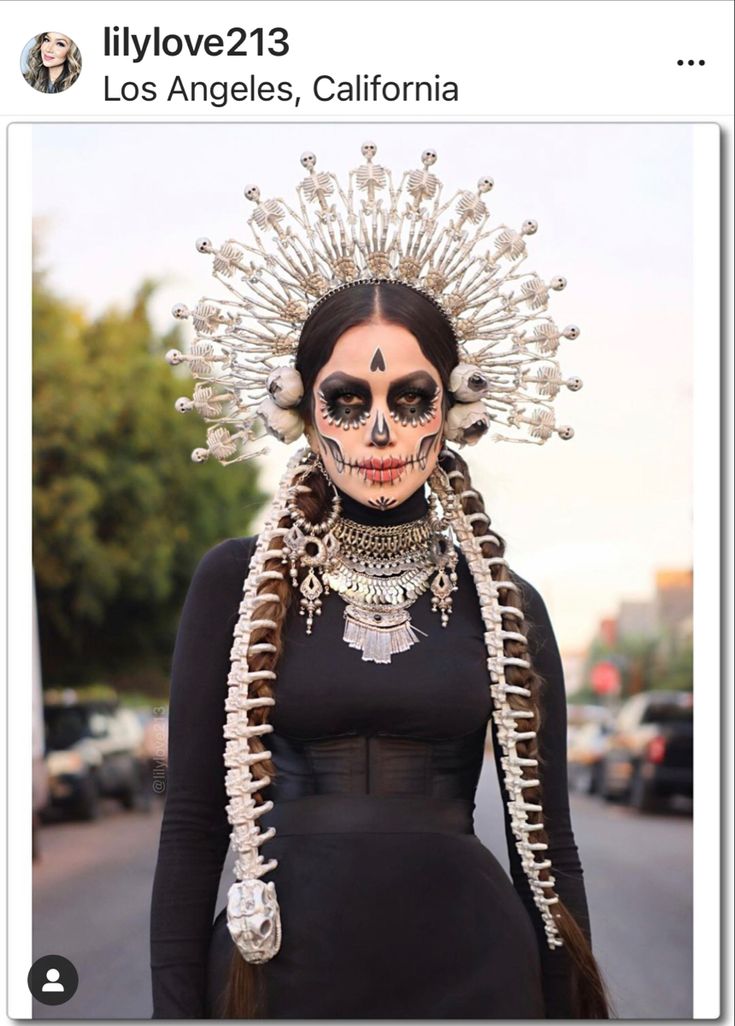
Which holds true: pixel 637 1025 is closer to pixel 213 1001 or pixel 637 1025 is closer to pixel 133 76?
pixel 213 1001

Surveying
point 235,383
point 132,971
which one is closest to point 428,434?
point 235,383

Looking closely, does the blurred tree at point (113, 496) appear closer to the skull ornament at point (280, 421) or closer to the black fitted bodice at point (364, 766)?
the skull ornament at point (280, 421)

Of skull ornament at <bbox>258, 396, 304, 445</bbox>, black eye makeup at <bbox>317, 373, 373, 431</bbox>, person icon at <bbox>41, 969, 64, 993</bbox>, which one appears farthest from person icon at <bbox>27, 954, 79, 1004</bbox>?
black eye makeup at <bbox>317, 373, 373, 431</bbox>

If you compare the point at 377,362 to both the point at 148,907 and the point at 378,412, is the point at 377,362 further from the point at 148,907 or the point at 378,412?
the point at 148,907

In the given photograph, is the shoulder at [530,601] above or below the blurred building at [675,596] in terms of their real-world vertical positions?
above

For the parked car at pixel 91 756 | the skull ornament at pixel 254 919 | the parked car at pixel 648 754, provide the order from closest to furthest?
the skull ornament at pixel 254 919
the parked car at pixel 91 756
the parked car at pixel 648 754

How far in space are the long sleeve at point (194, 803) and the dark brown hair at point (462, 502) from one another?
0.29ft

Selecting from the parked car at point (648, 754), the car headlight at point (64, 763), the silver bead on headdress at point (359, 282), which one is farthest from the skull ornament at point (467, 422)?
the car headlight at point (64, 763)

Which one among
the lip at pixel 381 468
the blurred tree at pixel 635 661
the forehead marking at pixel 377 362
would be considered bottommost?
the blurred tree at pixel 635 661

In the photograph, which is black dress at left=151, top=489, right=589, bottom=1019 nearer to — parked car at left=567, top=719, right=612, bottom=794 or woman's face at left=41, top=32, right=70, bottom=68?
woman's face at left=41, top=32, right=70, bottom=68

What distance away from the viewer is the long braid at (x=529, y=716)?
319 cm

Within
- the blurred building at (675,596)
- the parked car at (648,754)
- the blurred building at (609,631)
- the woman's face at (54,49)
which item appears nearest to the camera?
the woman's face at (54,49)

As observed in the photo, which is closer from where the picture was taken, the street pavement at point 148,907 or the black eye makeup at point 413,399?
the black eye makeup at point 413,399

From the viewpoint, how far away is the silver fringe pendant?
3105mm
